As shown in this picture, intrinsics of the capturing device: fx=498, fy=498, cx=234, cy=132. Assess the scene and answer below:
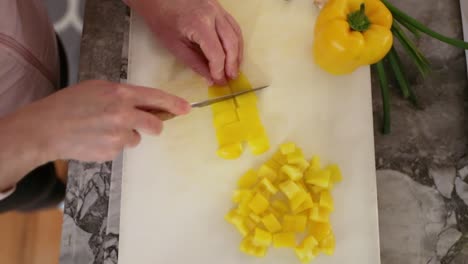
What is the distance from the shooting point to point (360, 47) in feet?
2.78

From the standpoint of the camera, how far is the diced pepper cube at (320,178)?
832 millimetres

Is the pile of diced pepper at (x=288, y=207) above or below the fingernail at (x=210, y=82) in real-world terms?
below

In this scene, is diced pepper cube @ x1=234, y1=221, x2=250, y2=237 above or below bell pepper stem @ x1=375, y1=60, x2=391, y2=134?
below

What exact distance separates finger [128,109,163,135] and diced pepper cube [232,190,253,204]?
0.63ft

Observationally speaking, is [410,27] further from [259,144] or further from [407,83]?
[259,144]

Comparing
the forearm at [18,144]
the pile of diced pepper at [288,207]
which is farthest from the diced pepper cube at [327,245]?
the forearm at [18,144]

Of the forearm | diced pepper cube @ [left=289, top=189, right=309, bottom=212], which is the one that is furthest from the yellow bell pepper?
the forearm

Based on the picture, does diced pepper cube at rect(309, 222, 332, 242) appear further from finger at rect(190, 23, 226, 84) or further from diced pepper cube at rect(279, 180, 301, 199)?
finger at rect(190, 23, 226, 84)

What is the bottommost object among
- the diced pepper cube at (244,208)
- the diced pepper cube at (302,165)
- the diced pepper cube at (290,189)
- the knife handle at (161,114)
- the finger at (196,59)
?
the diced pepper cube at (244,208)

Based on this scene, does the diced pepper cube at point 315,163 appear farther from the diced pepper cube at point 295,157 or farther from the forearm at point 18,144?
the forearm at point 18,144

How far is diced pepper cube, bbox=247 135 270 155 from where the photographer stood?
88 centimetres

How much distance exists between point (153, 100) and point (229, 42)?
0.70 feet

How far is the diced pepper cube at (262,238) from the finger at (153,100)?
0.24 meters

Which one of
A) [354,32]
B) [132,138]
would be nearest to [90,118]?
[132,138]
